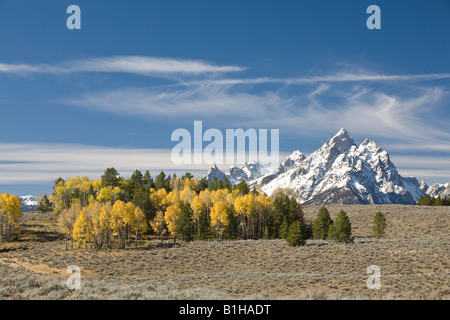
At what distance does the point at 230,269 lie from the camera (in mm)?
44469

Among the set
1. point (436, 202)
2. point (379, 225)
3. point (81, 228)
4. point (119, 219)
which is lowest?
point (379, 225)

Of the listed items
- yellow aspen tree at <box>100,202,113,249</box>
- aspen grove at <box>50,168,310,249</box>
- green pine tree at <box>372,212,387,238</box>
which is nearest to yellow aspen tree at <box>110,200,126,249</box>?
aspen grove at <box>50,168,310,249</box>

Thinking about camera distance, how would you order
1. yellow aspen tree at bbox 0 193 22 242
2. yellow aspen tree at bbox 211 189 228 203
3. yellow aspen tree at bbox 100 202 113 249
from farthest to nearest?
yellow aspen tree at bbox 211 189 228 203 → yellow aspen tree at bbox 0 193 22 242 → yellow aspen tree at bbox 100 202 113 249

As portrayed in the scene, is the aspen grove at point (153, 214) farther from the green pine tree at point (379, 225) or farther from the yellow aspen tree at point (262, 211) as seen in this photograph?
the green pine tree at point (379, 225)

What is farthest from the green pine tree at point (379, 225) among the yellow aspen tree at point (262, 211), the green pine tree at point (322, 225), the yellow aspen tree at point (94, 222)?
the yellow aspen tree at point (94, 222)

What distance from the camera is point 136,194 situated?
82.6 meters

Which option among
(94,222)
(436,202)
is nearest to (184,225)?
(94,222)

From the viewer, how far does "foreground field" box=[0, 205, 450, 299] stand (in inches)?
802

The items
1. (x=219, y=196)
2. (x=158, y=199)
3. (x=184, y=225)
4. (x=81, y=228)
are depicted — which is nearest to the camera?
(x=81, y=228)

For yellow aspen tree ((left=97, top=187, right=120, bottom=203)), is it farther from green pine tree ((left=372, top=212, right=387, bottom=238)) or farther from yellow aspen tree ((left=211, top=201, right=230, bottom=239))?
green pine tree ((left=372, top=212, right=387, bottom=238))

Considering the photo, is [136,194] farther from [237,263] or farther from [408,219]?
[408,219]

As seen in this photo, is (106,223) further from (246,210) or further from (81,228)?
(246,210)

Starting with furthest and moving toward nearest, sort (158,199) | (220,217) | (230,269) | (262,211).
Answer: (158,199) < (262,211) < (220,217) < (230,269)
